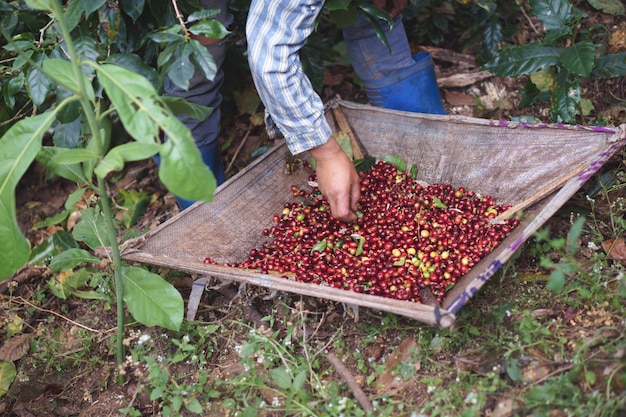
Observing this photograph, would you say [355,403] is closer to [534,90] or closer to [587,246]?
[587,246]

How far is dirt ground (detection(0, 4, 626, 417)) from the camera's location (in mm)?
2273

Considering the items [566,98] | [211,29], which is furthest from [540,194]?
[211,29]

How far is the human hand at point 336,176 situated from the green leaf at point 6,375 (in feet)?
4.68

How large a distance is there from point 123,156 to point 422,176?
1.44 metres

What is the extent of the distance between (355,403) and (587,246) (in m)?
1.08

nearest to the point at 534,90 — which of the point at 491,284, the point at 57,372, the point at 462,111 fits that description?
the point at 462,111

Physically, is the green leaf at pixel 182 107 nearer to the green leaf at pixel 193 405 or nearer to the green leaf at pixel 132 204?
the green leaf at pixel 193 405

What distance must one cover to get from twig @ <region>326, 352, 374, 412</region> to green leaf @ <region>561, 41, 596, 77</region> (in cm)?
147

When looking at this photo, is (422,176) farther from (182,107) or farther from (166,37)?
(166,37)

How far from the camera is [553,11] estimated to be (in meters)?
2.49

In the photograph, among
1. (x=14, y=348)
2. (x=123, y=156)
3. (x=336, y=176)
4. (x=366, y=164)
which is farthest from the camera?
(x=366, y=164)

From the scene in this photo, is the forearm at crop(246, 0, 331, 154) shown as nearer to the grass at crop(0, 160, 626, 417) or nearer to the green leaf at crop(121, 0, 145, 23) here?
the green leaf at crop(121, 0, 145, 23)

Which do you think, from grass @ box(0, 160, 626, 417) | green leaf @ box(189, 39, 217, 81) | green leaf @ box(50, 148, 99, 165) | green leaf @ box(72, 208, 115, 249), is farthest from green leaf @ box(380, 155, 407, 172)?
green leaf @ box(50, 148, 99, 165)

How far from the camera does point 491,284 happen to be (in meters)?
2.18
